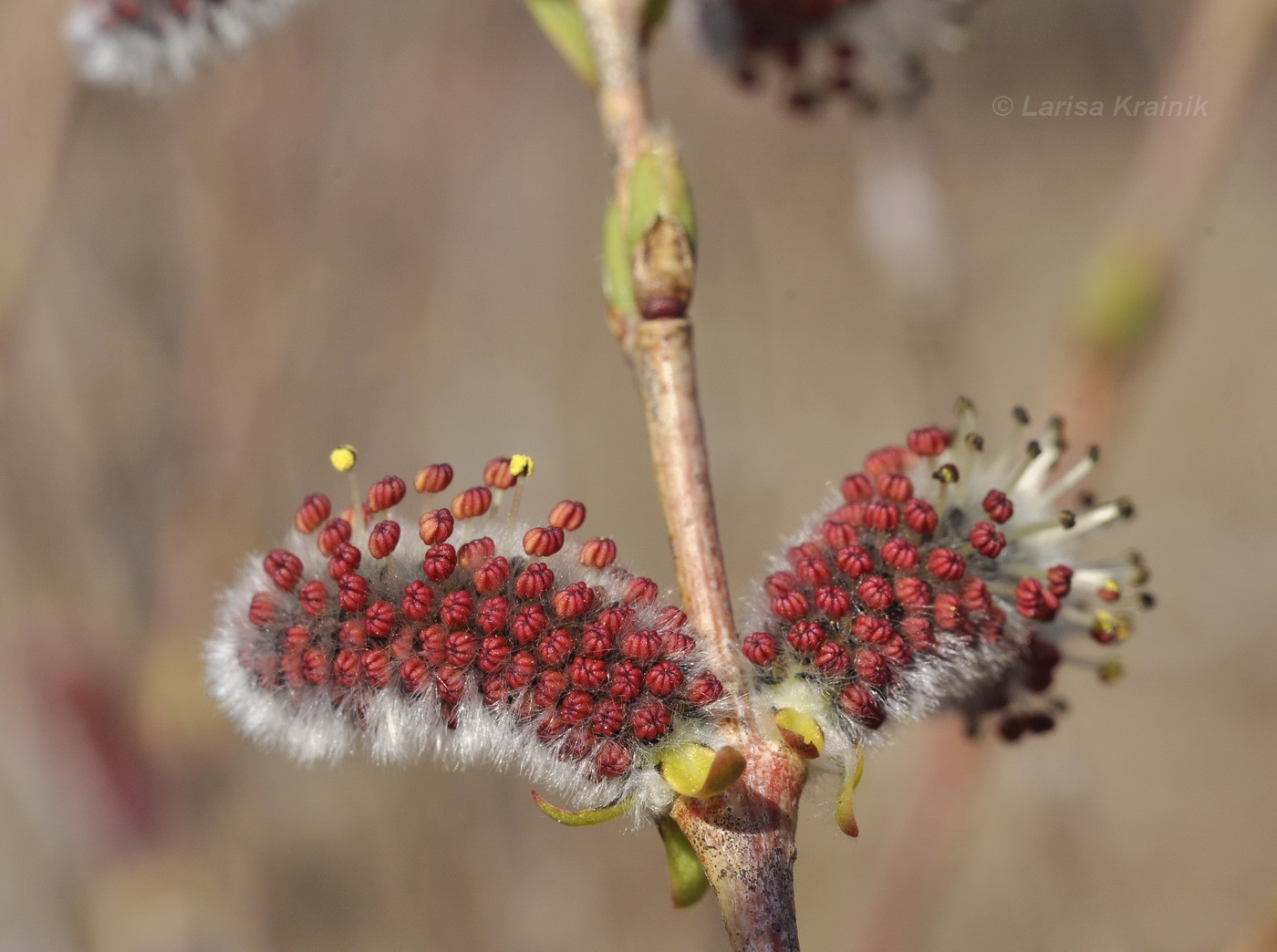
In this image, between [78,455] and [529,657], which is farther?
[78,455]

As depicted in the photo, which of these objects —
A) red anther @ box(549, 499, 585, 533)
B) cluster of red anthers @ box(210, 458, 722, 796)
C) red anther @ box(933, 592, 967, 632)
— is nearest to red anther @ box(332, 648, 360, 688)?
cluster of red anthers @ box(210, 458, 722, 796)

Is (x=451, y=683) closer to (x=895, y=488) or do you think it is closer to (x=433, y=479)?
(x=433, y=479)

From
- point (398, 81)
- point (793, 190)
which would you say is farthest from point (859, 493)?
point (793, 190)

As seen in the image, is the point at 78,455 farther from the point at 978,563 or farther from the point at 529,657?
the point at 978,563

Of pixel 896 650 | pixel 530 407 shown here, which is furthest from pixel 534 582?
pixel 530 407

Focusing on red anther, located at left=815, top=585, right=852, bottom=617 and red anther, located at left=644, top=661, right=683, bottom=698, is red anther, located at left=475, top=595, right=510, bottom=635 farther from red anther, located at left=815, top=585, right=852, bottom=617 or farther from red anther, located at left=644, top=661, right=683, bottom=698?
red anther, located at left=815, top=585, right=852, bottom=617

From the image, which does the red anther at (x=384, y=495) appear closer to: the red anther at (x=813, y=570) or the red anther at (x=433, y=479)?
the red anther at (x=433, y=479)

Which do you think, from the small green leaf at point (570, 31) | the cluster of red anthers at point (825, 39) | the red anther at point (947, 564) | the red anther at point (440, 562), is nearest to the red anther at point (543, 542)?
the red anther at point (440, 562)
